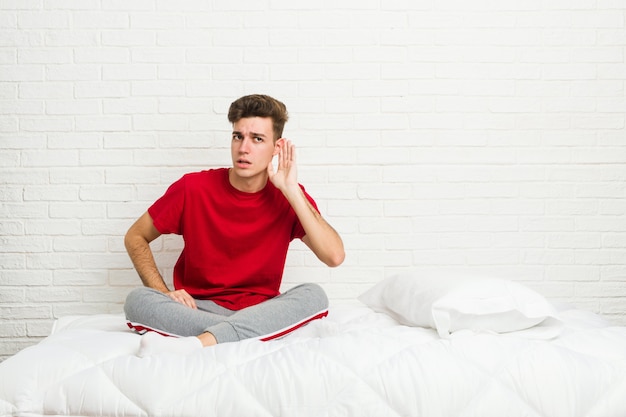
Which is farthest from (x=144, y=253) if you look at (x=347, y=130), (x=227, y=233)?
(x=347, y=130)

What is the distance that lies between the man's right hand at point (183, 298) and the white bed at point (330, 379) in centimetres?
45

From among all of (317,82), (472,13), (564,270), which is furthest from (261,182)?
(564,270)

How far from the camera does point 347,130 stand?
10.2ft

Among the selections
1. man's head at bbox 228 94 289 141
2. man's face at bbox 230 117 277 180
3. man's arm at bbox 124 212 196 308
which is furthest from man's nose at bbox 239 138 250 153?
man's arm at bbox 124 212 196 308

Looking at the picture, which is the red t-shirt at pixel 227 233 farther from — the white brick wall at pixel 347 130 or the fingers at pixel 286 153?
the white brick wall at pixel 347 130

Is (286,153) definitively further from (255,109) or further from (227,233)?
(227,233)

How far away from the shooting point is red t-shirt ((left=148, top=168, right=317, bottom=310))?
258cm

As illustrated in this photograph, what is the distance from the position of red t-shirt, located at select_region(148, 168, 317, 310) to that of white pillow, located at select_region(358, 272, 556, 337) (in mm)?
653

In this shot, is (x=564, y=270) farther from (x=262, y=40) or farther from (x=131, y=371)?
(x=131, y=371)

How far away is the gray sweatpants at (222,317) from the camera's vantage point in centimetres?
207

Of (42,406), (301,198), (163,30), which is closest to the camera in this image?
(42,406)

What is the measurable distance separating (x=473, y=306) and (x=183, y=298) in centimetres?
102

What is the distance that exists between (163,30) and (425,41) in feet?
4.09

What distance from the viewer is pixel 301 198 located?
99.2 inches
